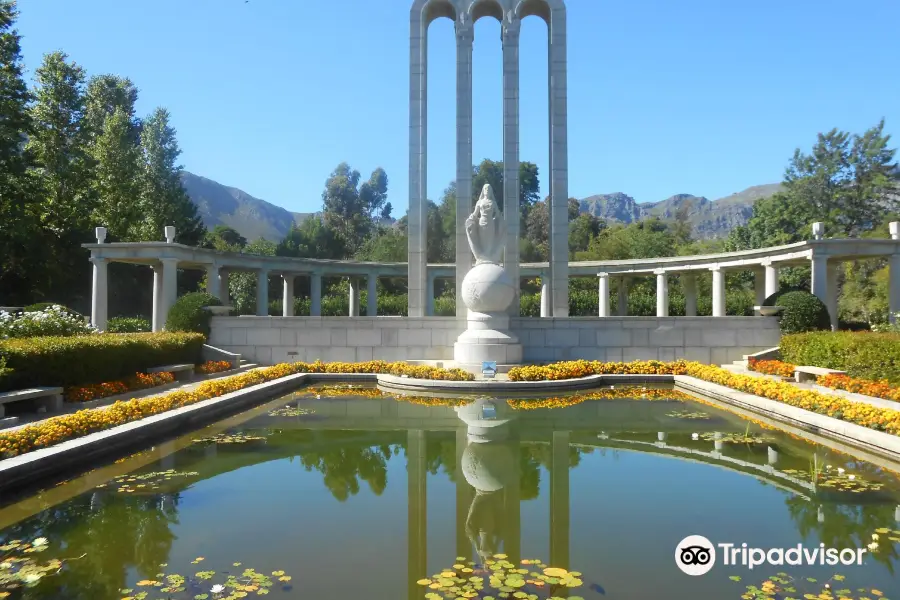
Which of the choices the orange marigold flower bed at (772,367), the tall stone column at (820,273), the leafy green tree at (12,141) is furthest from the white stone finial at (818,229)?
the leafy green tree at (12,141)

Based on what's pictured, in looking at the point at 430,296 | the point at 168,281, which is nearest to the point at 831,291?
the point at 430,296

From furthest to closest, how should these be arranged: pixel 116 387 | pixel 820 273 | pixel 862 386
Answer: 1. pixel 820 273
2. pixel 116 387
3. pixel 862 386

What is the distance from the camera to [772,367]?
48.6 ft

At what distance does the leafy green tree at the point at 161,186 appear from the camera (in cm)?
3597

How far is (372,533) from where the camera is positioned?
5066 mm

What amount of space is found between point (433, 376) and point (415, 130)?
350 inches

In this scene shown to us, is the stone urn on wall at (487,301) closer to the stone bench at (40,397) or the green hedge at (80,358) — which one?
the green hedge at (80,358)

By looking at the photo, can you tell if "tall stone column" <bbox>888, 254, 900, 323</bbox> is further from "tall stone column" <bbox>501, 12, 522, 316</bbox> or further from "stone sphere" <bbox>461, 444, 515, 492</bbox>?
"stone sphere" <bbox>461, 444, 515, 492</bbox>

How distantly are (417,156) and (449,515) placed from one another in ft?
48.6

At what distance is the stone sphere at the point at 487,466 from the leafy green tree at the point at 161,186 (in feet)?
107

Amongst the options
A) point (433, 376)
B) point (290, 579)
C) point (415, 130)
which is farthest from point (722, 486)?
point (415, 130)

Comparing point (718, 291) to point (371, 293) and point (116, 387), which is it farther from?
point (116, 387)

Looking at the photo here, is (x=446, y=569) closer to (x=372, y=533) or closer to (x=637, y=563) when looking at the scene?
(x=372, y=533)

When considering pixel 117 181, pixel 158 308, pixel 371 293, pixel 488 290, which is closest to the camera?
pixel 488 290
